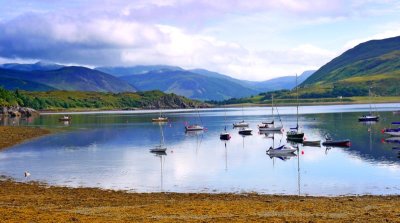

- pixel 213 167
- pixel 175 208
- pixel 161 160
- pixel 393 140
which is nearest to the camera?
pixel 175 208

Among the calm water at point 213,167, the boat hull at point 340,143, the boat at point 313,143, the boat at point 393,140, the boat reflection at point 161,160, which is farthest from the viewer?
the boat at point 393,140

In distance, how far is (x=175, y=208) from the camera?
1394 inches

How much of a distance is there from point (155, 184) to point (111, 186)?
196 inches

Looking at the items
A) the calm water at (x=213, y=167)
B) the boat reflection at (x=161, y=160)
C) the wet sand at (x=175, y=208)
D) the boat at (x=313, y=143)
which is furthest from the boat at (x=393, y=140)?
the wet sand at (x=175, y=208)

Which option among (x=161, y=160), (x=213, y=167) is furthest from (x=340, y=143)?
(x=161, y=160)

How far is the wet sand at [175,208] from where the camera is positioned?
101 feet

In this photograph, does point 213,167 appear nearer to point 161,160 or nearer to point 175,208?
point 161,160

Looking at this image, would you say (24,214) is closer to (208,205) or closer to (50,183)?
(208,205)

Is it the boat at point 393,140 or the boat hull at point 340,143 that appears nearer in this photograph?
the boat hull at point 340,143

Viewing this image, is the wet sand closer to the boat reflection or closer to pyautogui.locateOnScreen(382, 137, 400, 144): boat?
the boat reflection

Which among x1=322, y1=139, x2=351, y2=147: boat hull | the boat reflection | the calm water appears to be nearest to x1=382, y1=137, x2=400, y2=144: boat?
the calm water

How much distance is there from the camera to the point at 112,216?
3212 centimetres

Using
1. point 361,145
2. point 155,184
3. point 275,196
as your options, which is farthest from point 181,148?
point 275,196

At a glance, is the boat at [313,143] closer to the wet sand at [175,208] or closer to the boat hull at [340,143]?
the boat hull at [340,143]
